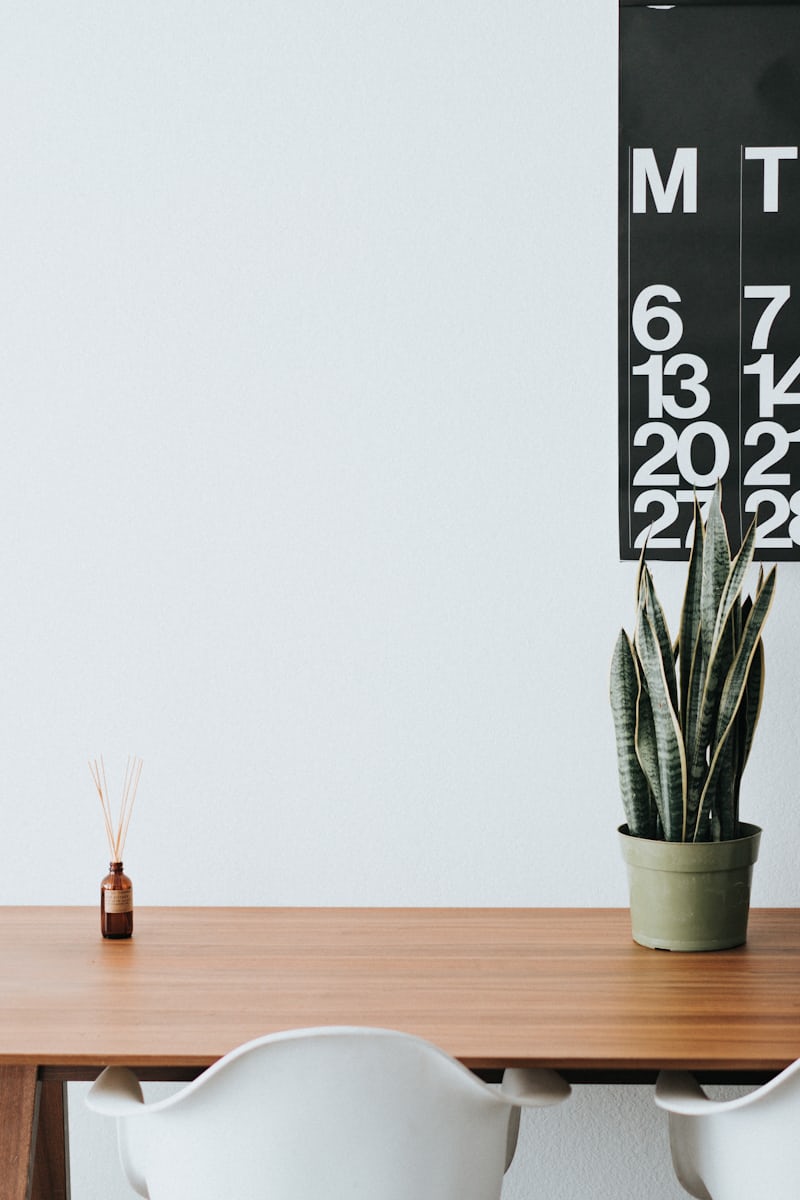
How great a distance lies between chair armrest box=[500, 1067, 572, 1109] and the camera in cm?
130

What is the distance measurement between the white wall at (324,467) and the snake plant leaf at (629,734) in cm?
27

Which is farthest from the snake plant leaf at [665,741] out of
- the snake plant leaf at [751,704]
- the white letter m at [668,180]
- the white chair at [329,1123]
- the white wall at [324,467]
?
the white letter m at [668,180]

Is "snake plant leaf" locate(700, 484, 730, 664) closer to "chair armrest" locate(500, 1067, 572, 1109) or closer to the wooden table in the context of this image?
the wooden table

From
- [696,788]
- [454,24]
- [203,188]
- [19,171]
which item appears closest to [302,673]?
[696,788]

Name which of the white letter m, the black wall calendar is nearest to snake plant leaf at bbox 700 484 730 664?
the black wall calendar

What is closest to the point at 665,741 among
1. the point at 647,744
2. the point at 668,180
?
the point at 647,744

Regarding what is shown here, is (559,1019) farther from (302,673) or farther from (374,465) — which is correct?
(374,465)

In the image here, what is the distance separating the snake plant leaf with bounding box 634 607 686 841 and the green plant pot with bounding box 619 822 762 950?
0.12ft

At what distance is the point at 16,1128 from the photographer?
1.34m

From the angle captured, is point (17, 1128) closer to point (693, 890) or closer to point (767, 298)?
point (693, 890)

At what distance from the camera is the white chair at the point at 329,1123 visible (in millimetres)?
1153

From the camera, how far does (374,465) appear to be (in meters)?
1.99

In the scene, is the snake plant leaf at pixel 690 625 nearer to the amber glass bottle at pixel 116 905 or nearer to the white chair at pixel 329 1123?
the white chair at pixel 329 1123

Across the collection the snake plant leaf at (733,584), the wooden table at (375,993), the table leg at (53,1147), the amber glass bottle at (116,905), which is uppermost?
the snake plant leaf at (733,584)
